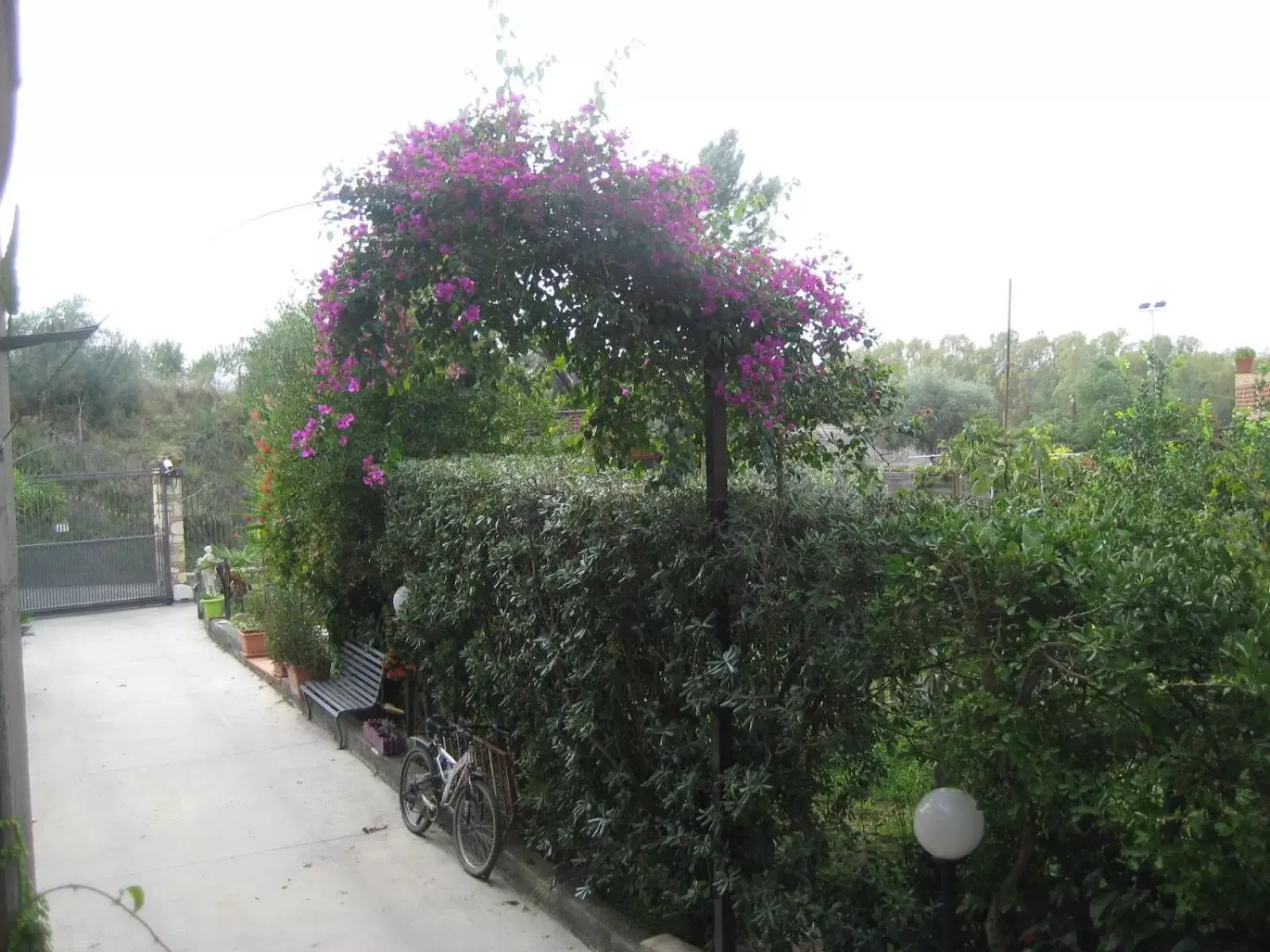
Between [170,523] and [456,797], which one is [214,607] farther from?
[456,797]

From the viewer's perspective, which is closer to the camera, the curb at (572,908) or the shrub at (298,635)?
the curb at (572,908)

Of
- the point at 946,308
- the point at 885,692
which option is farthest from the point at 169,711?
the point at 946,308

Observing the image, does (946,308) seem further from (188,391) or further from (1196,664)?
(1196,664)

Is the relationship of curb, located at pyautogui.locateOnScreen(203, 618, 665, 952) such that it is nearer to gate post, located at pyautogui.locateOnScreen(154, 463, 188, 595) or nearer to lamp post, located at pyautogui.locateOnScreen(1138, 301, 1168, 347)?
gate post, located at pyautogui.locateOnScreen(154, 463, 188, 595)

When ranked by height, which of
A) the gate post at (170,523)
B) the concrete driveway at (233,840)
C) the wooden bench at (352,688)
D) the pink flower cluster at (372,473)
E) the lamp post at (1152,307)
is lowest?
the concrete driveway at (233,840)

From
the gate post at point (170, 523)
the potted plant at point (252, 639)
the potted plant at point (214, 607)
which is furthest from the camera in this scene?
the gate post at point (170, 523)

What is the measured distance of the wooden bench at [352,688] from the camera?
24.5 ft

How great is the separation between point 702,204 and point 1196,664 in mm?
2281

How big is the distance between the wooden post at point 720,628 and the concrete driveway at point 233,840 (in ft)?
3.01

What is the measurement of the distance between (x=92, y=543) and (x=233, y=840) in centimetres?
1104

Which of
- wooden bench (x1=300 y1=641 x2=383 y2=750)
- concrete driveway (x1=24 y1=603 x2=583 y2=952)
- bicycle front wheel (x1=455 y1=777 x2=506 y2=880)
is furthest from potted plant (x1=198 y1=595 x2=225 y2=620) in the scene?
bicycle front wheel (x1=455 y1=777 x2=506 y2=880)

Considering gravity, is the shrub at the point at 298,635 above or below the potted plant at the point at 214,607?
above

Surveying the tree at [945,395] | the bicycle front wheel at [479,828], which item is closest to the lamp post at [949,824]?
the bicycle front wheel at [479,828]

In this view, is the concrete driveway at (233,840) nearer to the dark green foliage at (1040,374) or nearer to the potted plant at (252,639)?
the potted plant at (252,639)
